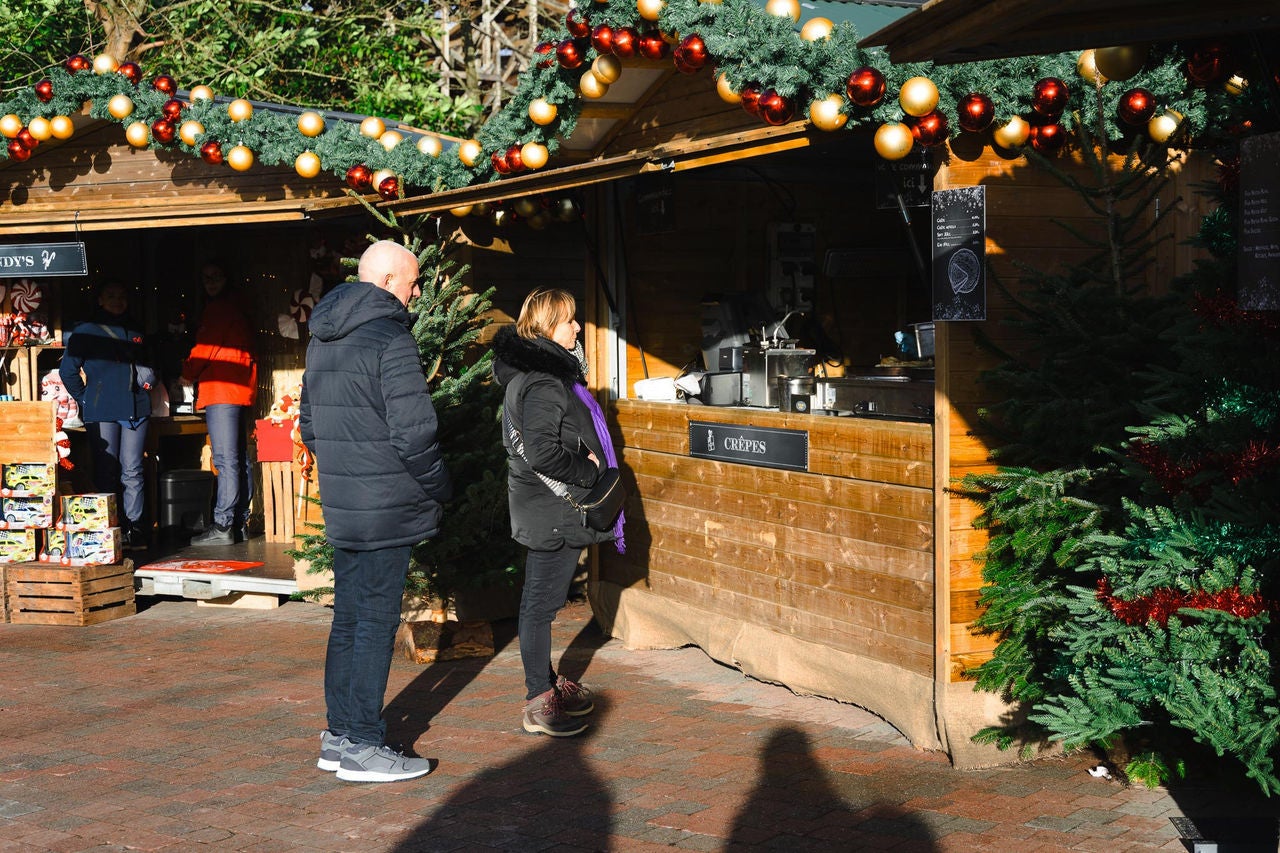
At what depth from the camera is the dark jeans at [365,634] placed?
17.8 ft

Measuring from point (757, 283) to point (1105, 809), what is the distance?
4327mm

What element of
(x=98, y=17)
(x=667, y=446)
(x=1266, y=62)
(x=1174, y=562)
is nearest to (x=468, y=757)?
(x=667, y=446)

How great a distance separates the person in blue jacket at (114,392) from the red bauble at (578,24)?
536 centimetres

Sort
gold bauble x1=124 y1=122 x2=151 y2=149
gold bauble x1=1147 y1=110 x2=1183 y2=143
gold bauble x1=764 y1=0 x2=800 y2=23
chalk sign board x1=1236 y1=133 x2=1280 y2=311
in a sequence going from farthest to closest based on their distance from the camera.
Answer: gold bauble x1=124 y1=122 x2=151 y2=149
gold bauble x1=764 y1=0 x2=800 y2=23
gold bauble x1=1147 y1=110 x2=1183 y2=143
chalk sign board x1=1236 y1=133 x2=1280 y2=311

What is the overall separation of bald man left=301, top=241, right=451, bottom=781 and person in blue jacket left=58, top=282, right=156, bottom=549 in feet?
17.8

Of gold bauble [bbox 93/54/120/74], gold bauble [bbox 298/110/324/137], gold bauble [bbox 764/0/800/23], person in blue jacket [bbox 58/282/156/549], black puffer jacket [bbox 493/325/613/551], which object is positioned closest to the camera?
gold bauble [bbox 764/0/800/23]

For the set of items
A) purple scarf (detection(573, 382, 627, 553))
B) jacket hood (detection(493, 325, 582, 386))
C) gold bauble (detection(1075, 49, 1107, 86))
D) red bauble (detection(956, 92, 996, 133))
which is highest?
gold bauble (detection(1075, 49, 1107, 86))

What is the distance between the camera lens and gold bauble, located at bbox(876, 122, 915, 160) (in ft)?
17.3

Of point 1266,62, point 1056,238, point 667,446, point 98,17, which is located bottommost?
point 667,446

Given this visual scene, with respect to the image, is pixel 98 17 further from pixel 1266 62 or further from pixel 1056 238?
pixel 1266 62

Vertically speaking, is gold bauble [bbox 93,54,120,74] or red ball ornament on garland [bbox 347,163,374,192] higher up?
gold bauble [bbox 93,54,120,74]

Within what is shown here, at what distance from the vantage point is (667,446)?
755 centimetres

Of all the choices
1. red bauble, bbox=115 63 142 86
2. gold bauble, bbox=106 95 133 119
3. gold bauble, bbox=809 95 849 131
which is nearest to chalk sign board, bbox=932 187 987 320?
gold bauble, bbox=809 95 849 131

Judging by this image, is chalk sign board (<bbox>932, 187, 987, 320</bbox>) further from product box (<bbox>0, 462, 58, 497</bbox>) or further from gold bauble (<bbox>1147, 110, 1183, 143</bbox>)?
product box (<bbox>0, 462, 58, 497</bbox>)
